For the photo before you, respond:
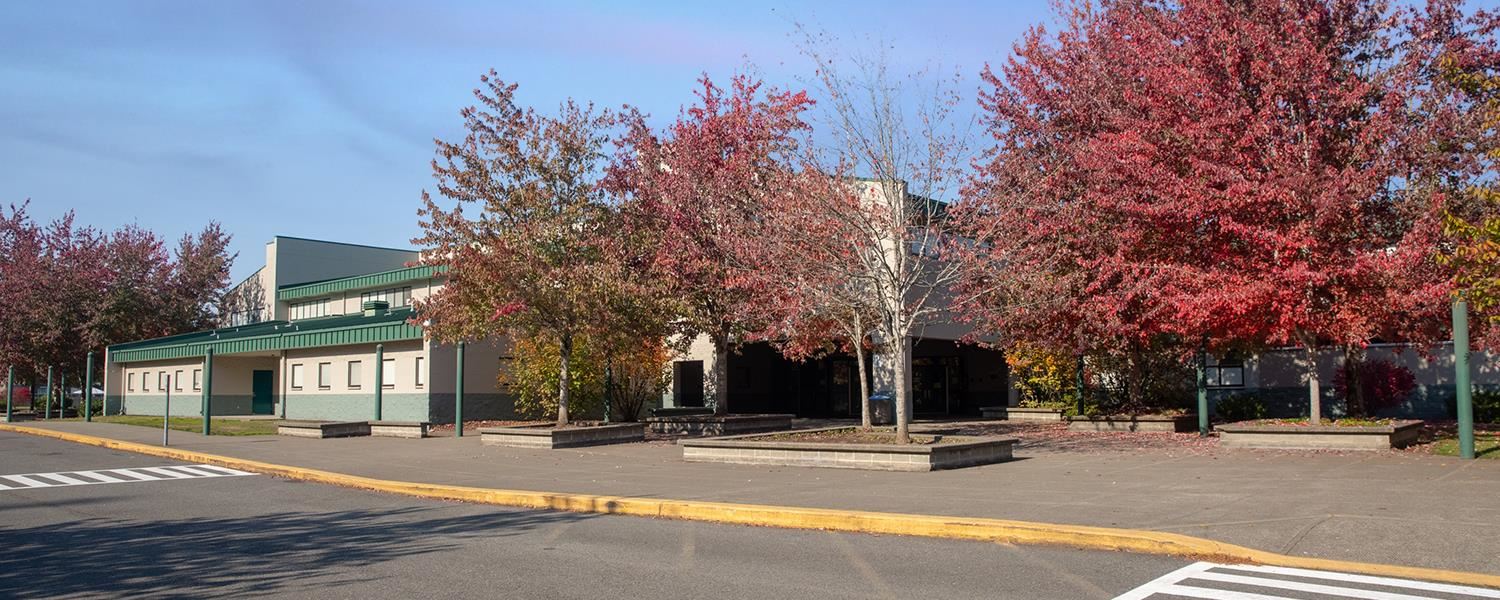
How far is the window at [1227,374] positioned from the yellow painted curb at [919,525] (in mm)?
21315

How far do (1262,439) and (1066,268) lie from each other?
5469mm

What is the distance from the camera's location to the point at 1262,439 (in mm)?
17328

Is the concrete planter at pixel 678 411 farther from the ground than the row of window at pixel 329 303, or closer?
closer

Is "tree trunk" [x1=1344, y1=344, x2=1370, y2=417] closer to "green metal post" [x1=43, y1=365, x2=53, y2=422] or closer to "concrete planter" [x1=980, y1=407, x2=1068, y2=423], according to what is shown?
"concrete planter" [x1=980, y1=407, x2=1068, y2=423]

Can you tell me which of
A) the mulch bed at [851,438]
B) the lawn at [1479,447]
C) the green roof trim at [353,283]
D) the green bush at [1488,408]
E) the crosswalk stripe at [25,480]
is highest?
the green roof trim at [353,283]

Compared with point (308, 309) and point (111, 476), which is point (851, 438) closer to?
point (111, 476)

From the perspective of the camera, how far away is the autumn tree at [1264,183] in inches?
629

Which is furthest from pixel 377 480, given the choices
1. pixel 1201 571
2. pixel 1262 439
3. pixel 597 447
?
pixel 1262 439

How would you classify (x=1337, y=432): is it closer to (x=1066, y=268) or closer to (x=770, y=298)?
(x=1066, y=268)

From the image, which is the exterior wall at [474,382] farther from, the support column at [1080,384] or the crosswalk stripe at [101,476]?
the support column at [1080,384]

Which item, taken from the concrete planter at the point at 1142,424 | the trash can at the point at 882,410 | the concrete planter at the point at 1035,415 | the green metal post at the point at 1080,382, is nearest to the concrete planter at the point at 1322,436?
the concrete planter at the point at 1142,424

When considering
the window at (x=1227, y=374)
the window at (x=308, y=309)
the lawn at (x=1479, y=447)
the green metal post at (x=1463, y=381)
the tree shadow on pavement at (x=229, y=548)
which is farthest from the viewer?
the window at (x=308, y=309)

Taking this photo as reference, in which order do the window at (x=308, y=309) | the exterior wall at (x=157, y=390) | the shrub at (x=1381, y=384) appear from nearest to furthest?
the shrub at (x=1381, y=384)
the exterior wall at (x=157, y=390)
the window at (x=308, y=309)

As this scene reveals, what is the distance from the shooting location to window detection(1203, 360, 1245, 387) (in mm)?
28688
